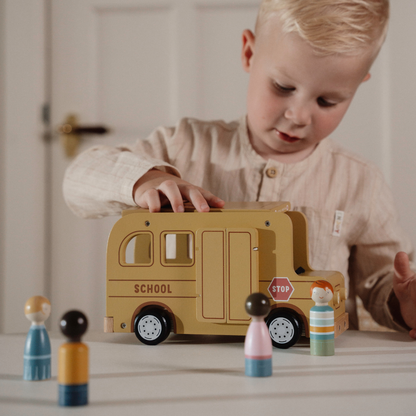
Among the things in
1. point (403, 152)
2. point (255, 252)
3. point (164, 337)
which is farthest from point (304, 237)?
point (403, 152)

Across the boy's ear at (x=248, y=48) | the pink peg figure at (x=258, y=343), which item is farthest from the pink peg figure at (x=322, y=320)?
the boy's ear at (x=248, y=48)

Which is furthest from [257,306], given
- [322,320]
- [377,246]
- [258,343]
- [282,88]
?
[377,246]

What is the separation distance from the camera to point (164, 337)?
2.09ft

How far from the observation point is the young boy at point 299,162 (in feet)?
2.60

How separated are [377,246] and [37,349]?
73 cm

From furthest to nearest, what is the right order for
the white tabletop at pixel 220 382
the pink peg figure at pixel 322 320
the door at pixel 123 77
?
the door at pixel 123 77 < the pink peg figure at pixel 322 320 < the white tabletop at pixel 220 382

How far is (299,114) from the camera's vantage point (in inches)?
33.0

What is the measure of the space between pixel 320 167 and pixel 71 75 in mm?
908

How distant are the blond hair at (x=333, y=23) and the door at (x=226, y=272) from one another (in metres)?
0.37

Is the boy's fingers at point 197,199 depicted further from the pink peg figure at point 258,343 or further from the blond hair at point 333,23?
the blond hair at point 333,23

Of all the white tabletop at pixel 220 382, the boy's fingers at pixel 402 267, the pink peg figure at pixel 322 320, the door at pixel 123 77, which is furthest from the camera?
the door at pixel 123 77

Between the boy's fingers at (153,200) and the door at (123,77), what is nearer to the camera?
the boy's fingers at (153,200)

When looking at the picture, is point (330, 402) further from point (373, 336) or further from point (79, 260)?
point (79, 260)

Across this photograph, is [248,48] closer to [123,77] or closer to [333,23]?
[333,23]
